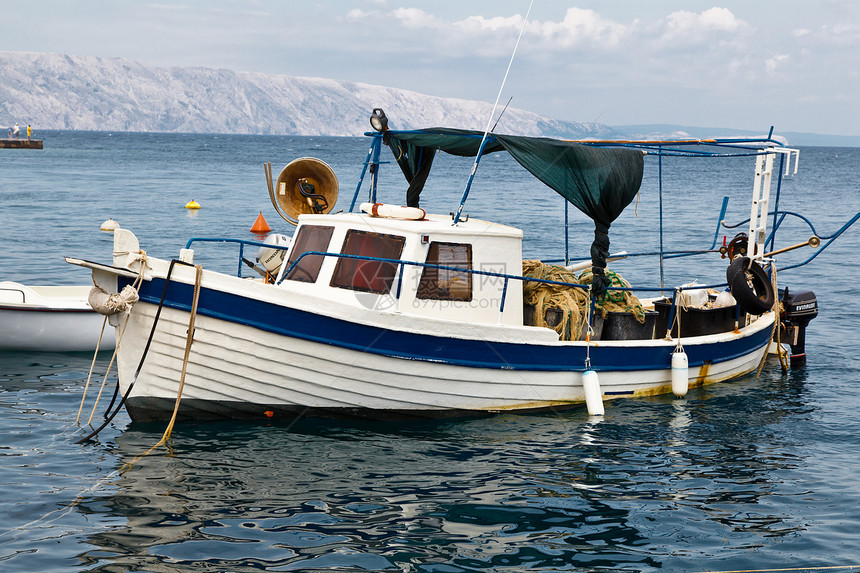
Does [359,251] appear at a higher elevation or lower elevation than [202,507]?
higher

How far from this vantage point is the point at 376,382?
9578 millimetres

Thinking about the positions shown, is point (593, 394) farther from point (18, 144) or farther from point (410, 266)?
point (18, 144)

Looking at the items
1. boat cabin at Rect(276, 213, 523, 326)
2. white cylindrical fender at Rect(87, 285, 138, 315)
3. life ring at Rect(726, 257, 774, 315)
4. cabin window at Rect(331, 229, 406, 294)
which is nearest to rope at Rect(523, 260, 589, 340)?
boat cabin at Rect(276, 213, 523, 326)

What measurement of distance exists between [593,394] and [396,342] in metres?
2.81

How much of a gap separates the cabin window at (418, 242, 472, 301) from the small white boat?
6381mm

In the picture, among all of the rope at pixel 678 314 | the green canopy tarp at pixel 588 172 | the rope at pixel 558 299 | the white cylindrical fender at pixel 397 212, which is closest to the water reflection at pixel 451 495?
the rope at pixel 678 314

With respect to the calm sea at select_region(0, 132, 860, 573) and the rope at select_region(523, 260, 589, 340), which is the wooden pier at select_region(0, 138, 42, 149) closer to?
the calm sea at select_region(0, 132, 860, 573)

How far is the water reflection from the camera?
7.08m

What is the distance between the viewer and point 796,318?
13.9 meters

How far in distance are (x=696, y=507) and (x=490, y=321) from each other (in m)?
3.31

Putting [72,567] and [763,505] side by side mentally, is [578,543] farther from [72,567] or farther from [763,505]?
[72,567]

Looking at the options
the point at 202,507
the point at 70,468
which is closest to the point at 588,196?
the point at 202,507

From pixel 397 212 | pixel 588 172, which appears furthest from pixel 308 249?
pixel 588 172

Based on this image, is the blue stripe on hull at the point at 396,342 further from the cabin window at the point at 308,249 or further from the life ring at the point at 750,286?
the life ring at the point at 750,286
